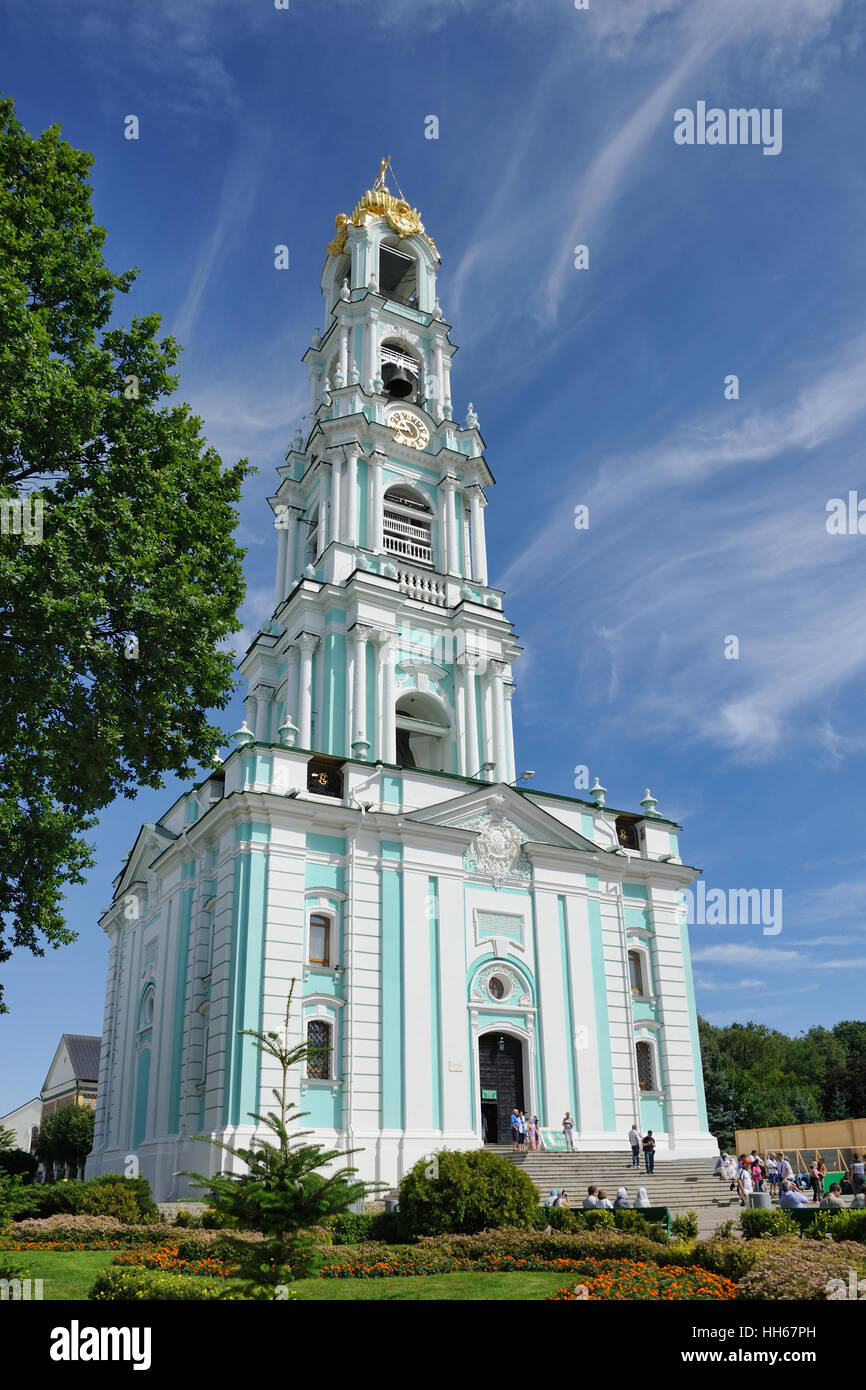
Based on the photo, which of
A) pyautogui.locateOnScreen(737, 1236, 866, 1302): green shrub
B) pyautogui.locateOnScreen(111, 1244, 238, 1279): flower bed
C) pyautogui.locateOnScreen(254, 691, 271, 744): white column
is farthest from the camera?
pyautogui.locateOnScreen(254, 691, 271, 744): white column

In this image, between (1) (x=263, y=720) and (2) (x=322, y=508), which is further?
(2) (x=322, y=508)

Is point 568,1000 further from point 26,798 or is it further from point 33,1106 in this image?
point 33,1106

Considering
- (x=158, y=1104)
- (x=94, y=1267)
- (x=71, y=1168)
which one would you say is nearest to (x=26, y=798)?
(x=94, y=1267)

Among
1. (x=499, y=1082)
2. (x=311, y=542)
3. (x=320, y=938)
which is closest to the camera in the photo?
(x=320, y=938)

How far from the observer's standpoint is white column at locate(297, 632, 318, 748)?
36719 mm

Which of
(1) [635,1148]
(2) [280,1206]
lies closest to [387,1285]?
(2) [280,1206]

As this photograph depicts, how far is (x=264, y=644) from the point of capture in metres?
41.7

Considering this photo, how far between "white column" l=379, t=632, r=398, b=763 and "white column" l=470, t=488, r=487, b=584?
269 inches

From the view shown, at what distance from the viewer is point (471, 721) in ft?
128

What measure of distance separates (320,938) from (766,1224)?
1456 cm

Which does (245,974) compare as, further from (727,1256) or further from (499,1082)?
(727,1256)

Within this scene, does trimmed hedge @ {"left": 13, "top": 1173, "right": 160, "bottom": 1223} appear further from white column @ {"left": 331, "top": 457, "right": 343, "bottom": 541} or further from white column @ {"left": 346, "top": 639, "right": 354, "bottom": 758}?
white column @ {"left": 331, "top": 457, "right": 343, "bottom": 541}

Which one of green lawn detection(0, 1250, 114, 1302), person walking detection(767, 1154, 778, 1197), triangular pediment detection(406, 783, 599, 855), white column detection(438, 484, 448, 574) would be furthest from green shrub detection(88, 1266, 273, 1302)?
white column detection(438, 484, 448, 574)
